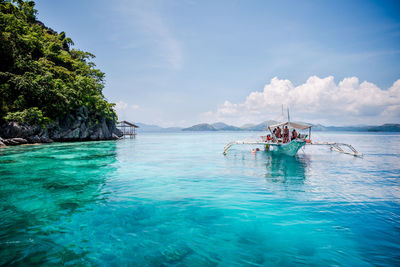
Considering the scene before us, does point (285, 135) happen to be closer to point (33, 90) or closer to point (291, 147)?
point (291, 147)

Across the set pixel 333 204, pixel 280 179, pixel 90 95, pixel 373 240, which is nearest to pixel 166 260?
pixel 373 240

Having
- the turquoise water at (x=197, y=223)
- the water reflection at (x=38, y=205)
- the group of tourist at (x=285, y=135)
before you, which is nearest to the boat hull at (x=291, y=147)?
the group of tourist at (x=285, y=135)

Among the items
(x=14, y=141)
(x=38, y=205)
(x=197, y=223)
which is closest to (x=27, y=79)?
(x=14, y=141)

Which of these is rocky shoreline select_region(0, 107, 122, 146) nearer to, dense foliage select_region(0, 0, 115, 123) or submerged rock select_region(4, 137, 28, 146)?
submerged rock select_region(4, 137, 28, 146)

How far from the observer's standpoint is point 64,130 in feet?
97.5

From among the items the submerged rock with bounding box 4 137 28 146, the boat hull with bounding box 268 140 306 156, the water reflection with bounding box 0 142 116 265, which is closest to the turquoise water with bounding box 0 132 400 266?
the water reflection with bounding box 0 142 116 265

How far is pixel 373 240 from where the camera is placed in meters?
3.98

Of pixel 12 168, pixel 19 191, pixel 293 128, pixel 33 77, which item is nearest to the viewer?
pixel 19 191

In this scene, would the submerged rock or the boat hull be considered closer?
the boat hull

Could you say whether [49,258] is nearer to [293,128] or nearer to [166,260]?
[166,260]

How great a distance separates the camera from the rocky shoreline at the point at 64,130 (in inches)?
837

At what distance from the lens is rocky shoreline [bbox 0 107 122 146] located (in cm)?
2125

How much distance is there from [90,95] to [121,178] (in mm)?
30760

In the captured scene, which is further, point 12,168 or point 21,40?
point 21,40
